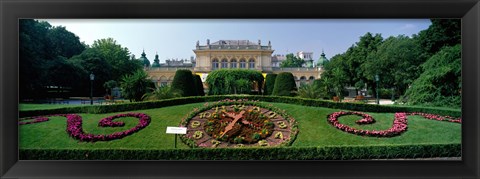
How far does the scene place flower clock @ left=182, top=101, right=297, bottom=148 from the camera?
8461 millimetres

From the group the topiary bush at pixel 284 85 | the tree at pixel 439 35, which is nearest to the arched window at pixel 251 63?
the topiary bush at pixel 284 85

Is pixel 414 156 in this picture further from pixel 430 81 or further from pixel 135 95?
pixel 135 95

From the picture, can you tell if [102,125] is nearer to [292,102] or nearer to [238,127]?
[238,127]

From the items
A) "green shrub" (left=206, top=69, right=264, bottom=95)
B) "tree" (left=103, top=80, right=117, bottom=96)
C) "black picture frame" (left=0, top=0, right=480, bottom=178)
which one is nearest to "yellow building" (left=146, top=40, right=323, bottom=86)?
"green shrub" (left=206, top=69, right=264, bottom=95)

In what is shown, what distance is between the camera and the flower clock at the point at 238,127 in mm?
8461

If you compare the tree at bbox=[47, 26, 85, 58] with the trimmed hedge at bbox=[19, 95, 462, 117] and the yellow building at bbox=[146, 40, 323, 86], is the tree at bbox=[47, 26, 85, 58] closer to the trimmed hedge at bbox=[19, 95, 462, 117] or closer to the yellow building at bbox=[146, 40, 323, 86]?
the yellow building at bbox=[146, 40, 323, 86]

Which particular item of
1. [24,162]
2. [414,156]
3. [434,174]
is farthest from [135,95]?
[434,174]

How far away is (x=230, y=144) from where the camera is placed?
27.5 feet

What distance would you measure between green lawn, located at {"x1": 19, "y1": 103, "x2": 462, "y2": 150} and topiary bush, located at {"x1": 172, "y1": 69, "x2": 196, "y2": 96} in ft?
15.1

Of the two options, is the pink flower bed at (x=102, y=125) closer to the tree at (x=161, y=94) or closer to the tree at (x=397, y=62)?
the tree at (x=161, y=94)

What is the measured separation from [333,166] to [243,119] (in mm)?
4752

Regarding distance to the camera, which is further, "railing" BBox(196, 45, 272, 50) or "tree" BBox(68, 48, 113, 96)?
"railing" BBox(196, 45, 272, 50)
